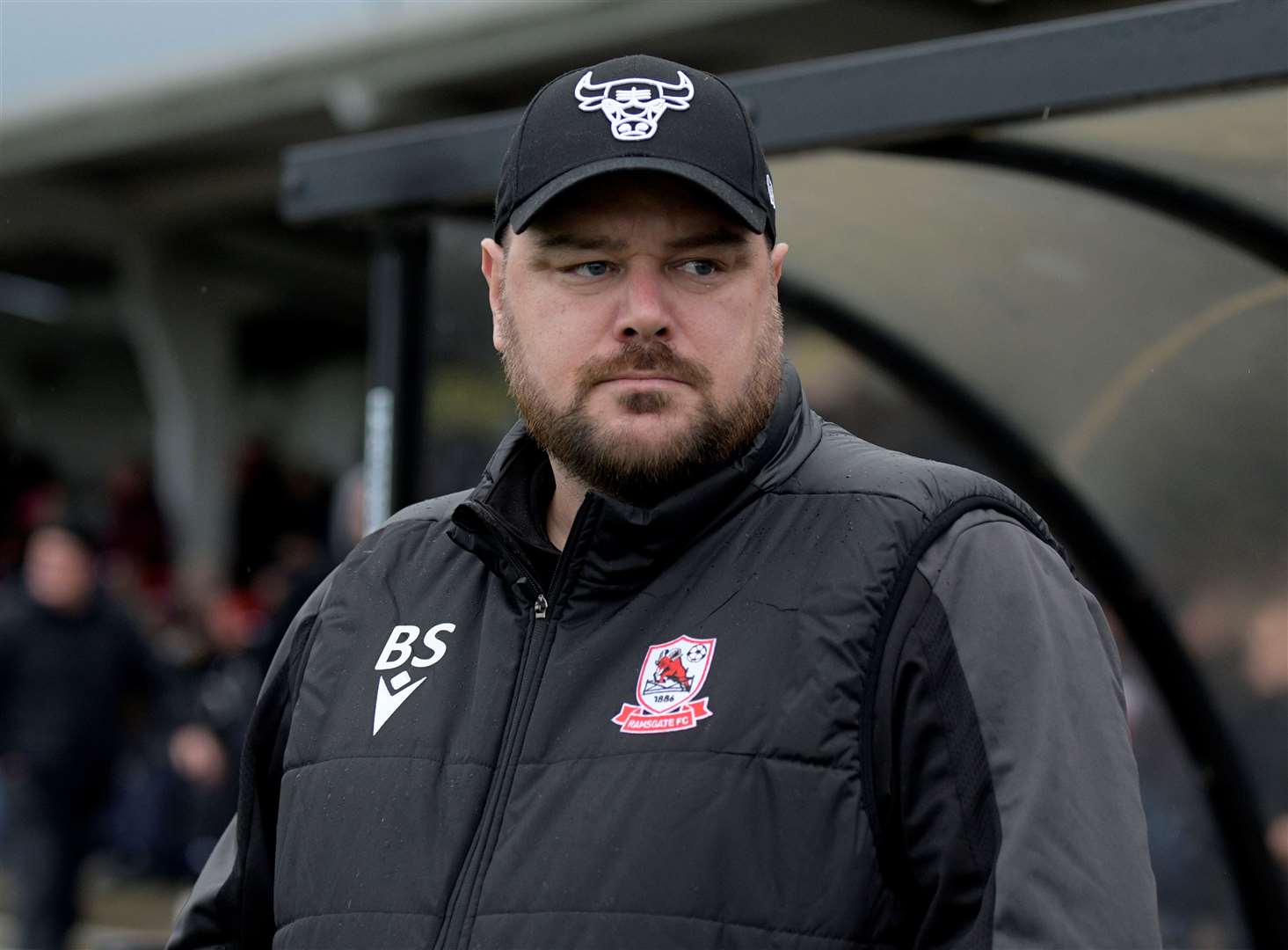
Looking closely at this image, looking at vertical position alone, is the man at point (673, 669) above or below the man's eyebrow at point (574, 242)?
below

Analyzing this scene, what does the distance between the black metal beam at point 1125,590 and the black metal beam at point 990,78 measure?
1001 millimetres

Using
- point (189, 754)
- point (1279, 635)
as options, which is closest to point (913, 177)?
point (1279, 635)

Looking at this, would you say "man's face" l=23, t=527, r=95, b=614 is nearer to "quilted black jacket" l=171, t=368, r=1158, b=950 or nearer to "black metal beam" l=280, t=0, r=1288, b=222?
"black metal beam" l=280, t=0, r=1288, b=222

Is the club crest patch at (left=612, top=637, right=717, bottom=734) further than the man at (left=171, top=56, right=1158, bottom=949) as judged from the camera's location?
Yes

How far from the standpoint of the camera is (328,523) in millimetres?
13312

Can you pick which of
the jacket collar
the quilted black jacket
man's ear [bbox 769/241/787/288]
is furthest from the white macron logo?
man's ear [bbox 769/241/787/288]

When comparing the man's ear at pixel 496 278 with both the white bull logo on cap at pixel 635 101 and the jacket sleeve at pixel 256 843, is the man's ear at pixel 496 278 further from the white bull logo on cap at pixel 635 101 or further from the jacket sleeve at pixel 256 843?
the jacket sleeve at pixel 256 843

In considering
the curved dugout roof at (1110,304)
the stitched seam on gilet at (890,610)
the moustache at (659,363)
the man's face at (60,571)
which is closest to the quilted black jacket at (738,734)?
the stitched seam on gilet at (890,610)

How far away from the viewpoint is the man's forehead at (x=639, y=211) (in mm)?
1873

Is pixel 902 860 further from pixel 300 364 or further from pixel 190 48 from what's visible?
pixel 300 364

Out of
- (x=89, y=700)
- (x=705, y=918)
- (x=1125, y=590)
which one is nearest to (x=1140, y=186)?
(x=1125, y=590)

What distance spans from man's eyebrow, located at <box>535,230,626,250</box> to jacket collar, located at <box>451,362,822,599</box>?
0.26 meters

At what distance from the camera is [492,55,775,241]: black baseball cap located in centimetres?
184

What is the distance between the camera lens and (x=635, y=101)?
187cm
